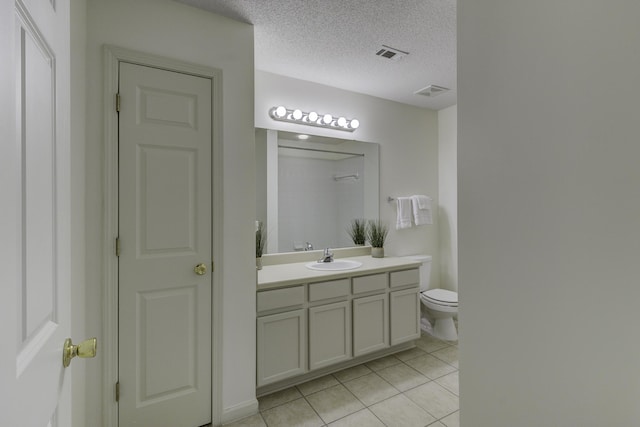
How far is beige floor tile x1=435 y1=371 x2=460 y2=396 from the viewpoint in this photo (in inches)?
84.8

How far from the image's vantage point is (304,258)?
271 cm

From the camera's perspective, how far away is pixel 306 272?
7.47 ft

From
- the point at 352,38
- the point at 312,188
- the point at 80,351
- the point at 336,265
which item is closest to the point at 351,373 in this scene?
the point at 336,265

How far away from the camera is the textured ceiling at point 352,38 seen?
5.72ft

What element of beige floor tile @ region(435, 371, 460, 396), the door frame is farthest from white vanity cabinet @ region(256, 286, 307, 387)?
beige floor tile @ region(435, 371, 460, 396)

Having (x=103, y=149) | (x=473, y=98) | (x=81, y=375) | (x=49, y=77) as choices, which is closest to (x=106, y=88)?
(x=103, y=149)

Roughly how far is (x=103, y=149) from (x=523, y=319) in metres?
2.06

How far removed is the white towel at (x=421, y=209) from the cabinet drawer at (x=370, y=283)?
1053 mm

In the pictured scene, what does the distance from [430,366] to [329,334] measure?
3.20 feet

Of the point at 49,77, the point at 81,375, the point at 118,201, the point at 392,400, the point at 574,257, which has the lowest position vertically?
the point at 392,400

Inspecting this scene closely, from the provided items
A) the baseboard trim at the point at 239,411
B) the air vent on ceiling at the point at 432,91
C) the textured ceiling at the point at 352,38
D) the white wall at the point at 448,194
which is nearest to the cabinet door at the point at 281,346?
the baseboard trim at the point at 239,411

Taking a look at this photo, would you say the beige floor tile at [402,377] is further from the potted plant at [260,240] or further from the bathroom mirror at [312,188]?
the potted plant at [260,240]

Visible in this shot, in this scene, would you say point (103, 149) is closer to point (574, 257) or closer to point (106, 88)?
point (106, 88)

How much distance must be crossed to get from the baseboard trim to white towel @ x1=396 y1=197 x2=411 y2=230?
2164 mm
